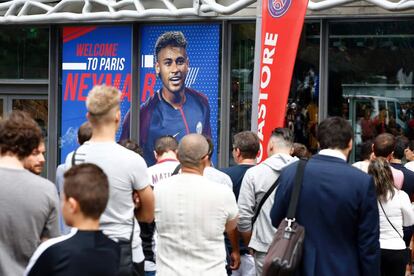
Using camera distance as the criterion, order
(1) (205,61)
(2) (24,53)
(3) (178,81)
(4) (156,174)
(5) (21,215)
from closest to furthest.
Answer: (5) (21,215) → (4) (156,174) → (1) (205,61) → (3) (178,81) → (2) (24,53)

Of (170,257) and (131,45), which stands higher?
(131,45)

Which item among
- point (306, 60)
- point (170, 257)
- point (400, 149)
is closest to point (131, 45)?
point (306, 60)

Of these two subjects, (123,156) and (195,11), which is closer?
(123,156)

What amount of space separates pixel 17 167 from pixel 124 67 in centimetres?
908

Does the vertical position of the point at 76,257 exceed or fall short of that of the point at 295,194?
it falls short

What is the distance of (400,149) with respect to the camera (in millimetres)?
9531

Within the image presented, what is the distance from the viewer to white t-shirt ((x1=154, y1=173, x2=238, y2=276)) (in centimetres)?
626

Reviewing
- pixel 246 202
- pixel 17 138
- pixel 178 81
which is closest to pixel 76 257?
pixel 17 138

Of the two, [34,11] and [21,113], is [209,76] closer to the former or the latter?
[34,11]

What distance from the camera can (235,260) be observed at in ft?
26.9

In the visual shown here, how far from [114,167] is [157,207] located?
0.73m

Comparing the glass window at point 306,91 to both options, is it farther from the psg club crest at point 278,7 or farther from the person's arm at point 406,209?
the person's arm at point 406,209

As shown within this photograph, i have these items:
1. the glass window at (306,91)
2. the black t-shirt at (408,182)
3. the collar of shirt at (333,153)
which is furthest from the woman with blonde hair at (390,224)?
the glass window at (306,91)

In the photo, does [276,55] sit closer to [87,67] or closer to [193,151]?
[193,151]
